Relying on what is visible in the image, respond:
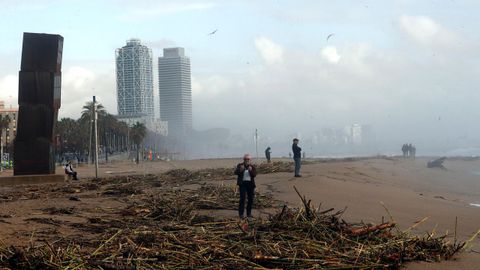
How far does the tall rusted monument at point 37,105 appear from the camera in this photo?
23781 millimetres

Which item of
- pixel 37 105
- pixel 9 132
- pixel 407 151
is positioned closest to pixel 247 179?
pixel 37 105

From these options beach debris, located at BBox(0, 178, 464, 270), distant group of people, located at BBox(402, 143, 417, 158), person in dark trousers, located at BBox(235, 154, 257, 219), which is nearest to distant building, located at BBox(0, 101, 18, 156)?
distant group of people, located at BBox(402, 143, 417, 158)

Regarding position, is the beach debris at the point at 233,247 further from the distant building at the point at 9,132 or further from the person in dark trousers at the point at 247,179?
the distant building at the point at 9,132

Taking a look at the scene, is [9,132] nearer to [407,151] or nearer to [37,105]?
[407,151]

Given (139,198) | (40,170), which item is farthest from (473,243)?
(40,170)

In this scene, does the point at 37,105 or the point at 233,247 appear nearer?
the point at 233,247

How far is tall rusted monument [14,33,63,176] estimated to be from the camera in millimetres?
23781

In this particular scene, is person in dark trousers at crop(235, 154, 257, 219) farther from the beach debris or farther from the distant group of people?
the distant group of people

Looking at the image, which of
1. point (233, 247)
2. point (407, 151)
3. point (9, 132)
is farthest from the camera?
point (9, 132)

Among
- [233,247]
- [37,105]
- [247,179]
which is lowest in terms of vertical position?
[233,247]

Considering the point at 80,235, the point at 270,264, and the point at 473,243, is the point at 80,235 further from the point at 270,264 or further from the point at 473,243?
the point at 473,243

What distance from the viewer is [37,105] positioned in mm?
24078

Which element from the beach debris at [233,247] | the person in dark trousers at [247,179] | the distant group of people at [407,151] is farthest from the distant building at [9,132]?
the beach debris at [233,247]

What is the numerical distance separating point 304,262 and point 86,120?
262 feet
